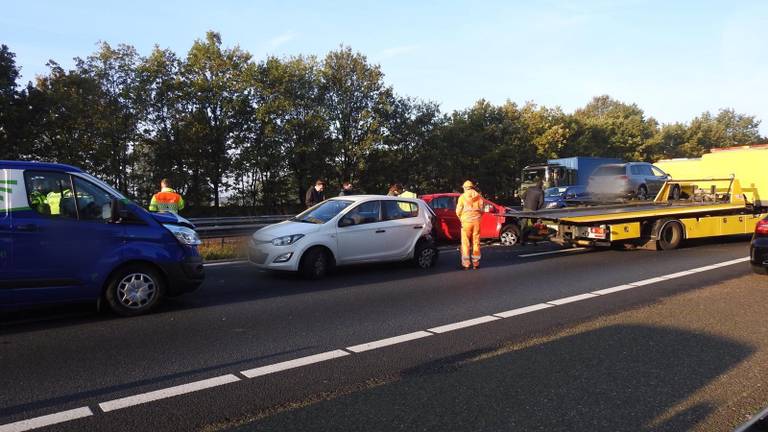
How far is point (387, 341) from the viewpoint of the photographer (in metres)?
5.51

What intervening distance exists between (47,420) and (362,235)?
659 cm

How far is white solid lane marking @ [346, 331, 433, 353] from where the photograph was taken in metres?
5.27

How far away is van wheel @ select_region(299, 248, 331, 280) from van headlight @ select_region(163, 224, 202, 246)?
7.35 feet

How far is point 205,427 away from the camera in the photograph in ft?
11.5

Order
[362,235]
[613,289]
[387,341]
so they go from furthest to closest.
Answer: [362,235] → [613,289] → [387,341]

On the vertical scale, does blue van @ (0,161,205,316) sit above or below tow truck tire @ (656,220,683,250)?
above

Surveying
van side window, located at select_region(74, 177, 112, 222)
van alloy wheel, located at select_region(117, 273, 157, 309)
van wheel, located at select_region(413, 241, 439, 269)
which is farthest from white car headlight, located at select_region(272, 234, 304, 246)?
van side window, located at select_region(74, 177, 112, 222)

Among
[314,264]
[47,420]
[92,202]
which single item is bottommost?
[47,420]

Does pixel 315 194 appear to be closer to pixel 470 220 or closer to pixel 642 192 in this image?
pixel 470 220

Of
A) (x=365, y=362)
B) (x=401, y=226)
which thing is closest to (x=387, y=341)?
(x=365, y=362)

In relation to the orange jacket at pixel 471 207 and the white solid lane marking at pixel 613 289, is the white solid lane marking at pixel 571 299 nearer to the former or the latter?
the white solid lane marking at pixel 613 289

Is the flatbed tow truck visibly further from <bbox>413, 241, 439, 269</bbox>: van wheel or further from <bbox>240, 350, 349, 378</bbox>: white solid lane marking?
<bbox>240, 350, 349, 378</bbox>: white solid lane marking

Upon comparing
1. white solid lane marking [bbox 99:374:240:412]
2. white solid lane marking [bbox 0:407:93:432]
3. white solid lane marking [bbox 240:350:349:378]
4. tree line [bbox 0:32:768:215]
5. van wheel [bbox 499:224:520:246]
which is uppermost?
tree line [bbox 0:32:768:215]

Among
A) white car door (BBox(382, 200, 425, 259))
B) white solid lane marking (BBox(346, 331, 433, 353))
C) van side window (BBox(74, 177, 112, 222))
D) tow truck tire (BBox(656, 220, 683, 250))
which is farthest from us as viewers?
tow truck tire (BBox(656, 220, 683, 250))
